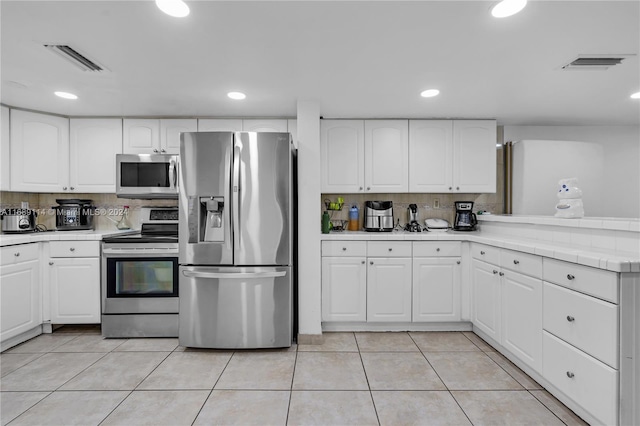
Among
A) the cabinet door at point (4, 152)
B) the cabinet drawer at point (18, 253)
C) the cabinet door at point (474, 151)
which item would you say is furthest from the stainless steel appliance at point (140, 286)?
the cabinet door at point (474, 151)

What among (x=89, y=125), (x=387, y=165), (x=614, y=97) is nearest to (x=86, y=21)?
(x=89, y=125)

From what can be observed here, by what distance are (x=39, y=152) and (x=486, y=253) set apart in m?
4.44

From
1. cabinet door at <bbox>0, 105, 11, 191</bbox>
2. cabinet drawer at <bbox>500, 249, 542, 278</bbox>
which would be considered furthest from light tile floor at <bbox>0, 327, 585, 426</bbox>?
cabinet door at <bbox>0, 105, 11, 191</bbox>

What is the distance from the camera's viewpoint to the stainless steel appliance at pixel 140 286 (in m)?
2.93

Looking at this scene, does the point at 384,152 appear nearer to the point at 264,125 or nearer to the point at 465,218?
the point at 465,218

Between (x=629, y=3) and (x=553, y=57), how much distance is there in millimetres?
550

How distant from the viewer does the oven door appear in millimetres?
2932

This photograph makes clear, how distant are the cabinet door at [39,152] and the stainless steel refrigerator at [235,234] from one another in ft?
5.70

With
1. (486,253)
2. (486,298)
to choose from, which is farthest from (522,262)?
(486,298)

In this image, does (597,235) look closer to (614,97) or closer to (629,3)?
(629,3)

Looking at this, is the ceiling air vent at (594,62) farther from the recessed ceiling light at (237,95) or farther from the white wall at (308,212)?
the recessed ceiling light at (237,95)

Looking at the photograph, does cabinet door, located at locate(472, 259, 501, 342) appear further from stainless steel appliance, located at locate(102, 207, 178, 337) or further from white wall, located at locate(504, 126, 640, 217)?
stainless steel appliance, located at locate(102, 207, 178, 337)

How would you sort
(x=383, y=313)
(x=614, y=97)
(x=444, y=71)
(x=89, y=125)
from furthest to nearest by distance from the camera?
(x=89, y=125)
(x=383, y=313)
(x=614, y=97)
(x=444, y=71)

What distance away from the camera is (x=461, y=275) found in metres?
3.13
